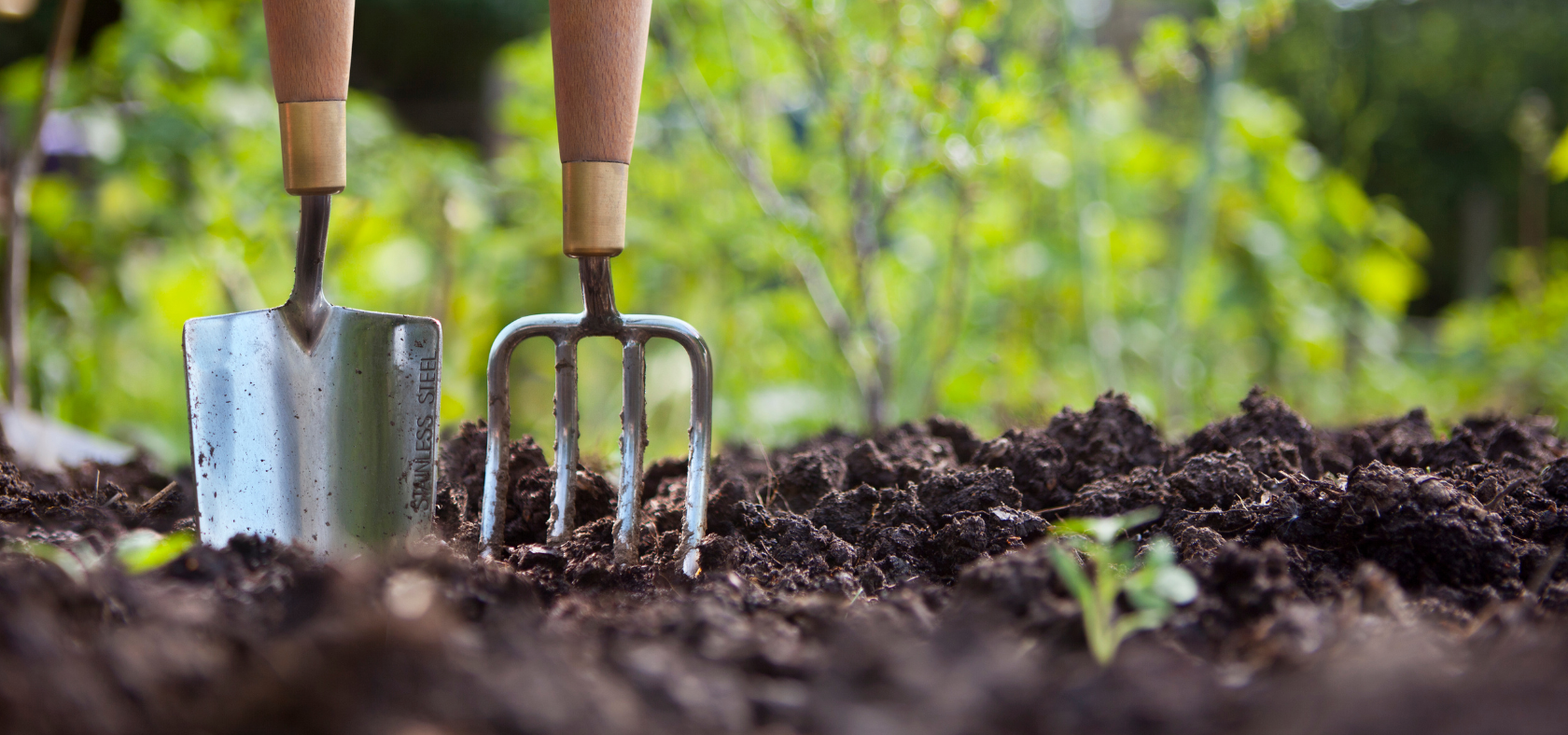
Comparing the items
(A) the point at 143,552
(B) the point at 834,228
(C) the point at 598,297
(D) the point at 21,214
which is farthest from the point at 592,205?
(D) the point at 21,214

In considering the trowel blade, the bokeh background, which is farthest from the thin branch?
the trowel blade

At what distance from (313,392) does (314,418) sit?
3cm

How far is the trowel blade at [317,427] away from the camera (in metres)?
1.14

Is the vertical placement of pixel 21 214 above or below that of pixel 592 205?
above

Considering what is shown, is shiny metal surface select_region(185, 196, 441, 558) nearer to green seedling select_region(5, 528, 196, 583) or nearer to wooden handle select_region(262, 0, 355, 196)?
wooden handle select_region(262, 0, 355, 196)

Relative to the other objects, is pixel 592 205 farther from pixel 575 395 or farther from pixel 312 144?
pixel 312 144

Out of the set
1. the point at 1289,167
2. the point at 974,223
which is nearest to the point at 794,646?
the point at 974,223

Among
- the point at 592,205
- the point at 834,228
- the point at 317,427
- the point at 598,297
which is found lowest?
the point at 317,427

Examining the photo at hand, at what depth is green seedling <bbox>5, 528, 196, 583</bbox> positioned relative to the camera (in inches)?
28.4

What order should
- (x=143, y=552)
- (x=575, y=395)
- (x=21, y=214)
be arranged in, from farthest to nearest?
1. (x=21, y=214)
2. (x=575, y=395)
3. (x=143, y=552)

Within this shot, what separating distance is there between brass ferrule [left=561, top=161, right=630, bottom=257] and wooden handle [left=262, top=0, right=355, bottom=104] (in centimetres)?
28

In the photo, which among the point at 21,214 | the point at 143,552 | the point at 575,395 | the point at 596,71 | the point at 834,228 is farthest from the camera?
the point at 834,228

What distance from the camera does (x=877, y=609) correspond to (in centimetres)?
79

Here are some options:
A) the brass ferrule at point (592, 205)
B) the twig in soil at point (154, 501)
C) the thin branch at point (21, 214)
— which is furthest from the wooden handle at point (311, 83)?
the thin branch at point (21, 214)
